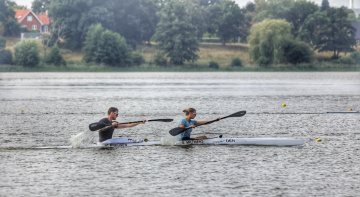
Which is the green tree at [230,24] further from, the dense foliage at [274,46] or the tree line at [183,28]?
the dense foliage at [274,46]

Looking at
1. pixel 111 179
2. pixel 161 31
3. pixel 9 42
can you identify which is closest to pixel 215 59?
pixel 161 31

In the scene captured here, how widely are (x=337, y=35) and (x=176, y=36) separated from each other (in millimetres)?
43658

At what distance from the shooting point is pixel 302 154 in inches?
859

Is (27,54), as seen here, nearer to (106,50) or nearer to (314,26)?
(106,50)

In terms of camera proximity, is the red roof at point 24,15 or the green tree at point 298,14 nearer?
the green tree at point 298,14

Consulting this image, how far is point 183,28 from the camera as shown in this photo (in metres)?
142

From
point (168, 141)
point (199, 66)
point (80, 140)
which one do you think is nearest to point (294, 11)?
point (199, 66)

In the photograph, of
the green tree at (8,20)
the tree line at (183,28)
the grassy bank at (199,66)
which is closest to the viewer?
the tree line at (183,28)

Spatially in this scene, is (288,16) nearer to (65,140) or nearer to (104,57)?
(104,57)

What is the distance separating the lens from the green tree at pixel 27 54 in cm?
12425

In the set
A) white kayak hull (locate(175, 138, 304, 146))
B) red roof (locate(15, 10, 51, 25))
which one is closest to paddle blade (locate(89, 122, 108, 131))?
white kayak hull (locate(175, 138, 304, 146))

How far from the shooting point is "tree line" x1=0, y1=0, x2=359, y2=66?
407 feet

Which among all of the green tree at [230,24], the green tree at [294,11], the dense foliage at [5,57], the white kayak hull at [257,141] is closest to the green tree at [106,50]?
the dense foliage at [5,57]

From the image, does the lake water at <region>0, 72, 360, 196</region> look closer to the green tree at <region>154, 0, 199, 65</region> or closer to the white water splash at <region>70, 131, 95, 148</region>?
the white water splash at <region>70, 131, 95, 148</region>
